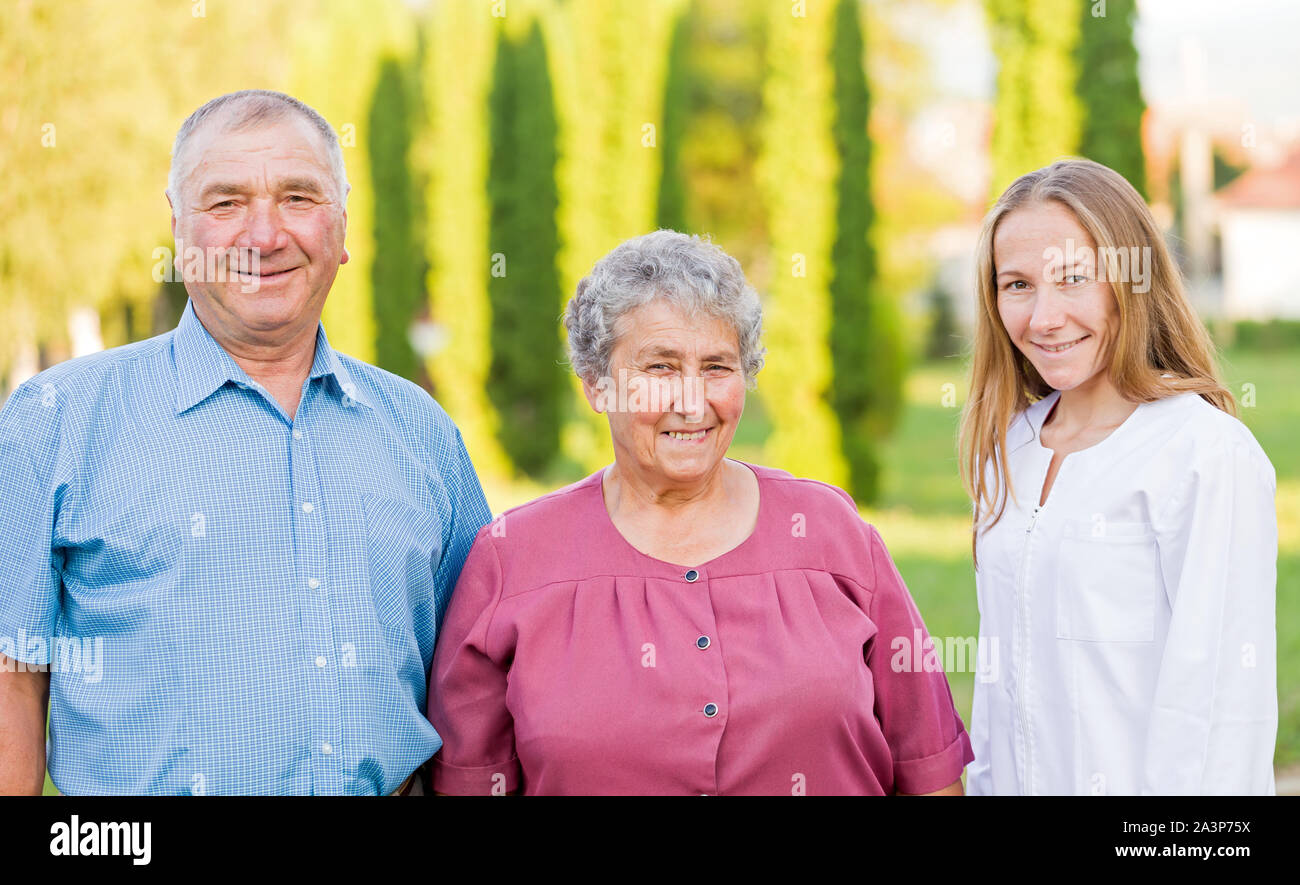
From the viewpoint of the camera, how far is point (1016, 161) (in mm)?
9867

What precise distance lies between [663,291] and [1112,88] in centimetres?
846

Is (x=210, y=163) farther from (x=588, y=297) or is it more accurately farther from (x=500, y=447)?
(x=500, y=447)

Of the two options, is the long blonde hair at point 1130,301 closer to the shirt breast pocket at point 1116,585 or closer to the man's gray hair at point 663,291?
the shirt breast pocket at point 1116,585

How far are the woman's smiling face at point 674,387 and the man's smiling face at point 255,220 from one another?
2.29ft

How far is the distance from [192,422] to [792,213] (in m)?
9.07

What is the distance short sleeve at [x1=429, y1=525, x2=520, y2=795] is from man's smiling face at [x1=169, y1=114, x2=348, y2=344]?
732 mm

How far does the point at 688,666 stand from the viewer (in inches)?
93.0

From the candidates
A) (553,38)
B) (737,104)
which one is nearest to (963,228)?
(737,104)

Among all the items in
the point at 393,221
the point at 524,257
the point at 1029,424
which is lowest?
the point at 1029,424

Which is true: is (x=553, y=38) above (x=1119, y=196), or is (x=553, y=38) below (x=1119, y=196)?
above

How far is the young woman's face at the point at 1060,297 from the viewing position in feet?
8.33

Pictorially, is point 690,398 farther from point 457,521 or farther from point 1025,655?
point 1025,655

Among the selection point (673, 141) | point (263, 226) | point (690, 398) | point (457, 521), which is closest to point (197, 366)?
point (263, 226)
